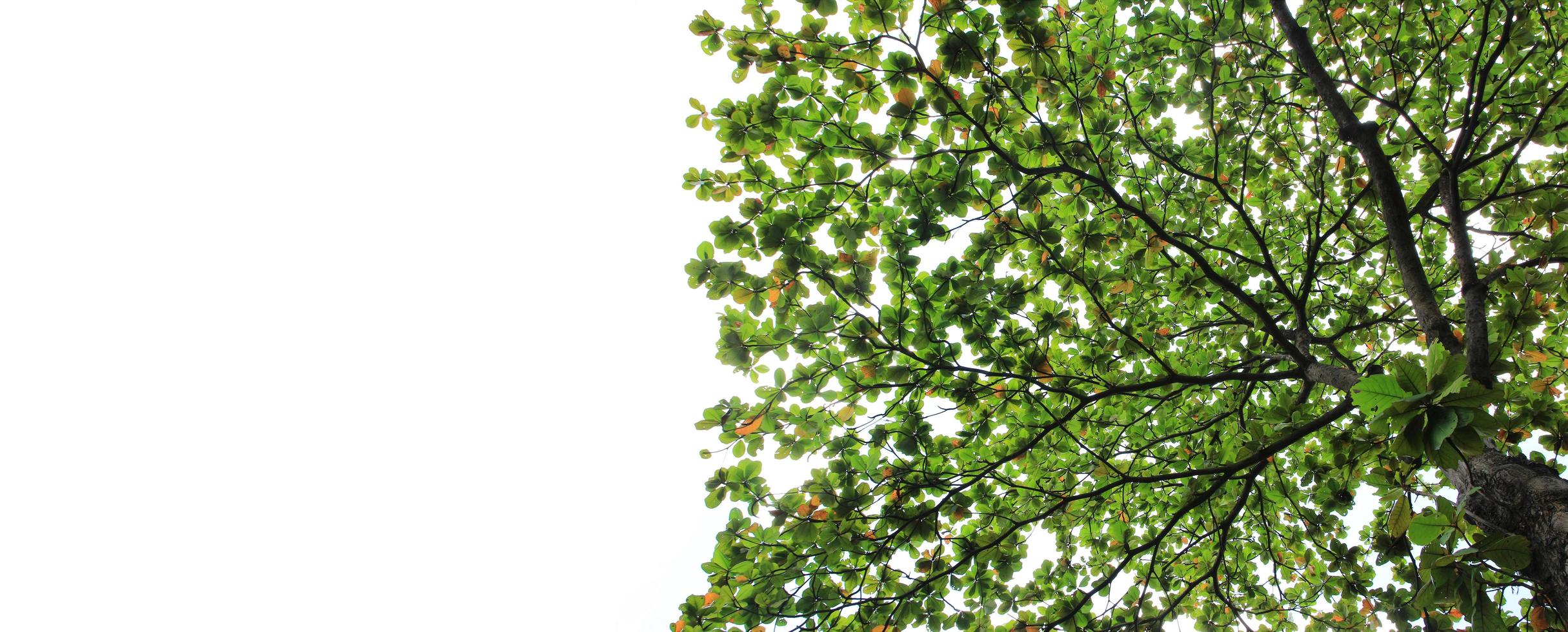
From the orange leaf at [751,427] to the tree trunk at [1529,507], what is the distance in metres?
2.72

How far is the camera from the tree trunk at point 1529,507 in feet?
6.88

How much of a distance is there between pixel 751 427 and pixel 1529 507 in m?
3.13

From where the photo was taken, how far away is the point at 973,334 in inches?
144

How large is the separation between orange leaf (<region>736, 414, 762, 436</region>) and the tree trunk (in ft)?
8.94

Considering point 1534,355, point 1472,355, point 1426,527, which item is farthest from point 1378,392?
point 1534,355

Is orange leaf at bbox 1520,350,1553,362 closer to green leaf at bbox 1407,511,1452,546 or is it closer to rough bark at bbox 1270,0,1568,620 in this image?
rough bark at bbox 1270,0,1568,620

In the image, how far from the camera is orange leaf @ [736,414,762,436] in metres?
3.52

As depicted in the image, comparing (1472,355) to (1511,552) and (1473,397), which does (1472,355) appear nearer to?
(1511,552)

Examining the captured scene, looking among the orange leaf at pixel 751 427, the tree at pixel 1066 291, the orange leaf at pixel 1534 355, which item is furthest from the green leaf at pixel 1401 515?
the orange leaf at pixel 751 427

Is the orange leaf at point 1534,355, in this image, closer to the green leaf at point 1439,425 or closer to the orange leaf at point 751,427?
the green leaf at point 1439,425

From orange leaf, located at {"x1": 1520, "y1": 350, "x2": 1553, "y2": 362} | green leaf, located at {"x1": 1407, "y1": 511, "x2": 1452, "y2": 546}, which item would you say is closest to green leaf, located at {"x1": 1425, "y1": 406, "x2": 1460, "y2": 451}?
green leaf, located at {"x1": 1407, "y1": 511, "x2": 1452, "y2": 546}

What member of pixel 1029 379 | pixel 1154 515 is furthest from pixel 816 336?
pixel 1154 515

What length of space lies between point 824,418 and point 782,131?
1610 millimetres

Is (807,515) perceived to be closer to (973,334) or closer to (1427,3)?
(973,334)
